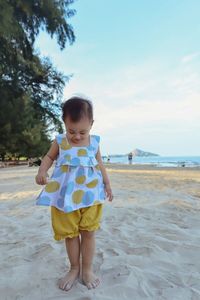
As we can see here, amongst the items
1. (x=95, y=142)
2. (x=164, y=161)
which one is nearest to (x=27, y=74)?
(x=95, y=142)

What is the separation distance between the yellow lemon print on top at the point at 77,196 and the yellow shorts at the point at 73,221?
0.25ft

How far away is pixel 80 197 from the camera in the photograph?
2.33 m

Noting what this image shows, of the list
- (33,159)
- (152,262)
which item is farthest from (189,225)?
(33,159)


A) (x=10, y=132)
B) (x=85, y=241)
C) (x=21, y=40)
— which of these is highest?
(x=21, y=40)

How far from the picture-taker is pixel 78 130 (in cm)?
242

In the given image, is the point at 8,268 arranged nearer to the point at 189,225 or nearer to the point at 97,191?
the point at 97,191

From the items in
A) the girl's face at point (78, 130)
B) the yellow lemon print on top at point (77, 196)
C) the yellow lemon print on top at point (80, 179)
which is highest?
the girl's face at point (78, 130)

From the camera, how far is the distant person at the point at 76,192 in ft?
7.66

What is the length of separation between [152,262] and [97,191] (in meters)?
0.75

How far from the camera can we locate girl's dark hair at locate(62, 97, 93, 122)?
238cm

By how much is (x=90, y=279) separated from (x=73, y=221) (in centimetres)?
39

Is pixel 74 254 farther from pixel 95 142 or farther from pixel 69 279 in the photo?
pixel 95 142

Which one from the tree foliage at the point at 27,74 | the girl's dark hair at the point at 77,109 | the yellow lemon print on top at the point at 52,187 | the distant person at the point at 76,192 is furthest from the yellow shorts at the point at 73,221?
the tree foliage at the point at 27,74

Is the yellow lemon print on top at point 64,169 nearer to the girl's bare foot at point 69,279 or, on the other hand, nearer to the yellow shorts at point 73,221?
the yellow shorts at point 73,221
